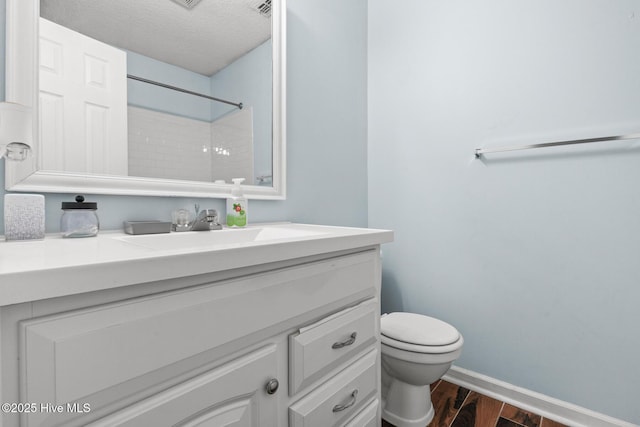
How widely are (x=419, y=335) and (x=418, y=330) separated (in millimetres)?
52

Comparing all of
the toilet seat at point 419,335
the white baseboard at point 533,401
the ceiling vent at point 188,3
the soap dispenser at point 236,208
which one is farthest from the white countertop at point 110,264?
the white baseboard at point 533,401

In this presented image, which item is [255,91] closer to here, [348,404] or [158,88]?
[158,88]

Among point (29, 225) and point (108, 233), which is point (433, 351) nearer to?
point (108, 233)

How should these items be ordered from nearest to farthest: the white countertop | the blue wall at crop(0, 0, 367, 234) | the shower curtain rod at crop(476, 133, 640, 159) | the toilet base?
the white countertop, the shower curtain rod at crop(476, 133, 640, 159), the toilet base, the blue wall at crop(0, 0, 367, 234)

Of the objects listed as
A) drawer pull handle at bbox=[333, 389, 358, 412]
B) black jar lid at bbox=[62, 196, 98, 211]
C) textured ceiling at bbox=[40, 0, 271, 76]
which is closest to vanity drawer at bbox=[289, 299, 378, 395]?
drawer pull handle at bbox=[333, 389, 358, 412]

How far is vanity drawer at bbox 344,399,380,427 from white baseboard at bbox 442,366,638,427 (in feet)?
2.50

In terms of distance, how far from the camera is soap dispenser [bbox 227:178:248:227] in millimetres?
1112

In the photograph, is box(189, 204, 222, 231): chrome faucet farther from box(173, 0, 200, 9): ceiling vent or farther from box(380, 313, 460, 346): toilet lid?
box(380, 313, 460, 346): toilet lid

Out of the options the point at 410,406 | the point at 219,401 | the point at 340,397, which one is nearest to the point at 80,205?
the point at 219,401

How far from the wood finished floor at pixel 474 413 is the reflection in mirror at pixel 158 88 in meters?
1.31

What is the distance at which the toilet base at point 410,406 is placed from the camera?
49.4 inches

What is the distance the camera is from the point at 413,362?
116 cm

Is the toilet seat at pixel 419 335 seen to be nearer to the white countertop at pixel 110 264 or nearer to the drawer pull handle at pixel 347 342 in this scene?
the drawer pull handle at pixel 347 342

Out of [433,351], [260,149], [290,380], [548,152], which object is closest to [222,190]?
[260,149]
